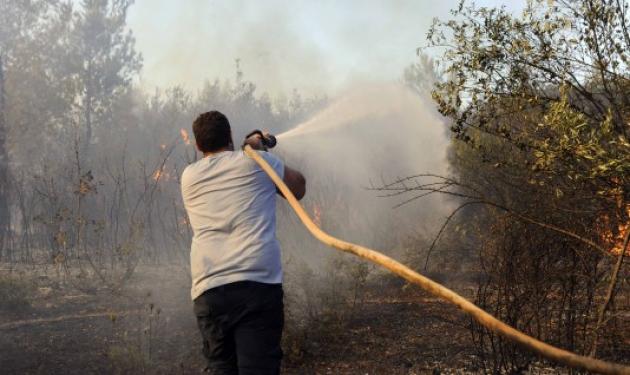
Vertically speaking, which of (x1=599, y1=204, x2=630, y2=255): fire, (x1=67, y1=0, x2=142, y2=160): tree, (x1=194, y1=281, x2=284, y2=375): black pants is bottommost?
(x1=194, y1=281, x2=284, y2=375): black pants

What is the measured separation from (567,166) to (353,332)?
10.1 ft

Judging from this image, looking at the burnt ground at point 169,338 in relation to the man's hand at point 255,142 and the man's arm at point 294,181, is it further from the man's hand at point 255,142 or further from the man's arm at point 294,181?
the man's hand at point 255,142

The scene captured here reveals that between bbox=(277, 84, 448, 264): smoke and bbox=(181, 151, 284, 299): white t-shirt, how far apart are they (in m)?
10.5

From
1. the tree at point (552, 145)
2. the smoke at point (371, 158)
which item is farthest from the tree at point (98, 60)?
the tree at point (552, 145)

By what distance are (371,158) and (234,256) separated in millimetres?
14130

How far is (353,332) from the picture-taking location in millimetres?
5926

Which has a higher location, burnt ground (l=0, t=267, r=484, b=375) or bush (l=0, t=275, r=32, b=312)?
bush (l=0, t=275, r=32, b=312)

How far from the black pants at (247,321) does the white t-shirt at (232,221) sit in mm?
43

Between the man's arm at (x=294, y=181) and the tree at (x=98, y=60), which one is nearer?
the man's arm at (x=294, y=181)

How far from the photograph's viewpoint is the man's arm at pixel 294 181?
107 inches

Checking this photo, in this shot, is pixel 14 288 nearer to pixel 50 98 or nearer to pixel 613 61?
pixel 613 61

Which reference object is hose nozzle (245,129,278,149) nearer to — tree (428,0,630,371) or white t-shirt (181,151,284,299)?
white t-shirt (181,151,284,299)

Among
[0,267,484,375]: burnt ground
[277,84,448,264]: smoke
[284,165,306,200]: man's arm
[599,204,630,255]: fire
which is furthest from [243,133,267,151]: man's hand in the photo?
[277,84,448,264]: smoke

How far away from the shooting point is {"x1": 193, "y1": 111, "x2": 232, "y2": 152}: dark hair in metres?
2.73
